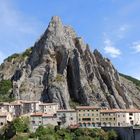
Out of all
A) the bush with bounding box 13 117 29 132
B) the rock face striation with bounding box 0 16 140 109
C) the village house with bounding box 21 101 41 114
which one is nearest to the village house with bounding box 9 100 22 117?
the village house with bounding box 21 101 41 114

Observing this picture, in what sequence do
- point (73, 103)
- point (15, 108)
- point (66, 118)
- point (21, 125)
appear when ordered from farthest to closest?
point (73, 103)
point (15, 108)
point (66, 118)
point (21, 125)

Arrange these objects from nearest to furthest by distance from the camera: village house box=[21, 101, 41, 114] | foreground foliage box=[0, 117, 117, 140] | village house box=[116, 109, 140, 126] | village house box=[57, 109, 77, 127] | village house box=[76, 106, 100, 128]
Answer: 1. foreground foliage box=[0, 117, 117, 140]
2. village house box=[57, 109, 77, 127]
3. village house box=[76, 106, 100, 128]
4. village house box=[116, 109, 140, 126]
5. village house box=[21, 101, 41, 114]

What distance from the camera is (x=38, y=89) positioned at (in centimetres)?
14100

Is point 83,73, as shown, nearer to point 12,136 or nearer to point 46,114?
point 46,114

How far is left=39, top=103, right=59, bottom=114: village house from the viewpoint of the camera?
5109 inches

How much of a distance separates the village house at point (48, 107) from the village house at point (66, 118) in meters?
8.48

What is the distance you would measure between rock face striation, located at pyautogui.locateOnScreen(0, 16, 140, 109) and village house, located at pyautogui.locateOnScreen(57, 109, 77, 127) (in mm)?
12558

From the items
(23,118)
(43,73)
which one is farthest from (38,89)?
(23,118)

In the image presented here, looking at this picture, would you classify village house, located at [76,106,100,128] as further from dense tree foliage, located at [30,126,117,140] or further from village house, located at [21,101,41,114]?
village house, located at [21,101,41,114]

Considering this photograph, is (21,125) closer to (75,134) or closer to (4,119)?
(4,119)

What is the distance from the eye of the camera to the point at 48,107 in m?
131

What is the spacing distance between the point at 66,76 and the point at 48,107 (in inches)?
727

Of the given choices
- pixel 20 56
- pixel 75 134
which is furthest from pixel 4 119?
pixel 20 56

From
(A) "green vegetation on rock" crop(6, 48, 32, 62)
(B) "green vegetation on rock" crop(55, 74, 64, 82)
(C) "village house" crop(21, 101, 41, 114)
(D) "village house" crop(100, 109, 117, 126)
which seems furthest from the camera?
(A) "green vegetation on rock" crop(6, 48, 32, 62)
